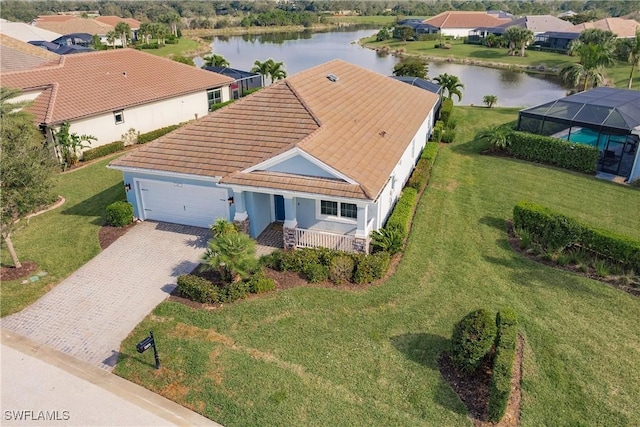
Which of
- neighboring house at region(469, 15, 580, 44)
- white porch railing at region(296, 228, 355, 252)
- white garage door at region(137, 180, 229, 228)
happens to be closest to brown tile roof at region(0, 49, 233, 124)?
white garage door at region(137, 180, 229, 228)

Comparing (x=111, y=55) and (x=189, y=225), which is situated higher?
(x=111, y=55)

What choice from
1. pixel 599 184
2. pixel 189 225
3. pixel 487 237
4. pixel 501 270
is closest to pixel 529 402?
pixel 501 270

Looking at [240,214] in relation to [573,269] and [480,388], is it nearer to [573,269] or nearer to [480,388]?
[480,388]

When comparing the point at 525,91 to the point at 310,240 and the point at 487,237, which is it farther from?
the point at 310,240

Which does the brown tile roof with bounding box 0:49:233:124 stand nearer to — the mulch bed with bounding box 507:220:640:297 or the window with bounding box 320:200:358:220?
the window with bounding box 320:200:358:220

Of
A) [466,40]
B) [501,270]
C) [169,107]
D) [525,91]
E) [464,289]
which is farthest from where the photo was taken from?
[466,40]

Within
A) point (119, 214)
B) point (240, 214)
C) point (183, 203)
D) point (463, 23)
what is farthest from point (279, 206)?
point (463, 23)

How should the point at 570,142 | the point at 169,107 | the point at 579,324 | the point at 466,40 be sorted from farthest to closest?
the point at 466,40 < the point at 169,107 < the point at 570,142 < the point at 579,324
